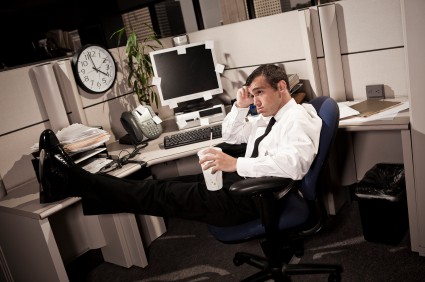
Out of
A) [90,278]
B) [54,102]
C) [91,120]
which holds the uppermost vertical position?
[54,102]

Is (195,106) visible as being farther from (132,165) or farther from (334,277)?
(334,277)

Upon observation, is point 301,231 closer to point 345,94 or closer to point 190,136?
point 190,136

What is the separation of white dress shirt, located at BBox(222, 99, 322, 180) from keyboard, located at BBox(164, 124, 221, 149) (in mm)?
464

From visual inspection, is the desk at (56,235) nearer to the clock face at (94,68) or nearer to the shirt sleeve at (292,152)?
the clock face at (94,68)

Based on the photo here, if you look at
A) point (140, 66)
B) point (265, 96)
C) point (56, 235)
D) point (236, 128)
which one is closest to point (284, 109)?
point (265, 96)

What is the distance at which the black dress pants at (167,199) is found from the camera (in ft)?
4.87

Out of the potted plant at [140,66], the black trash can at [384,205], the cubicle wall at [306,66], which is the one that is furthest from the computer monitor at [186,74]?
the black trash can at [384,205]

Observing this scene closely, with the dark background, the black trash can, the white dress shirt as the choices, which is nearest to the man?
the white dress shirt

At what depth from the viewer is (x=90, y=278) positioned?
223cm

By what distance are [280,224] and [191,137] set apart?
863 mm

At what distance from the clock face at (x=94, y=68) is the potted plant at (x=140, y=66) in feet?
0.43

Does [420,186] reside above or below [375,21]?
below

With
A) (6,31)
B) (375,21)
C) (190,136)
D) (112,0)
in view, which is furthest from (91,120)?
(6,31)

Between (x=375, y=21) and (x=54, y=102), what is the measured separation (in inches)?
70.9
